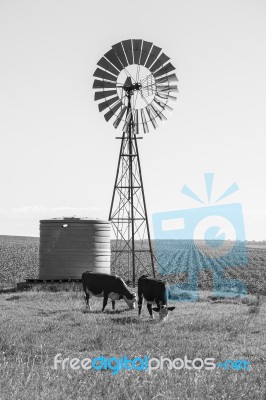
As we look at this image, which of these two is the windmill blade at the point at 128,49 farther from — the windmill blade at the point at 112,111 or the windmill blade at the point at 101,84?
the windmill blade at the point at 112,111

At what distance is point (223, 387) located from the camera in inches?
319

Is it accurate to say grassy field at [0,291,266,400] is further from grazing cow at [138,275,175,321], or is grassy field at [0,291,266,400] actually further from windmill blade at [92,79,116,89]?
windmill blade at [92,79,116,89]

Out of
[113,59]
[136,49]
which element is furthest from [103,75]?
[136,49]

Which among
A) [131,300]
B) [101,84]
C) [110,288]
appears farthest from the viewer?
[101,84]

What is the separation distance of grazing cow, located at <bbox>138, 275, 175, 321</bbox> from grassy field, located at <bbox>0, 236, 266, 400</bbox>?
38 centimetres

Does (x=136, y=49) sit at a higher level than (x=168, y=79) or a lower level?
higher

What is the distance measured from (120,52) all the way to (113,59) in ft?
1.63

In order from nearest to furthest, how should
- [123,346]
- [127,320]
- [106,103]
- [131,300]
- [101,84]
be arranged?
[123,346] → [127,320] → [131,300] → [101,84] → [106,103]

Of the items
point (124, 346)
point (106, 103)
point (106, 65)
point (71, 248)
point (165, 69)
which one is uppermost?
point (106, 65)

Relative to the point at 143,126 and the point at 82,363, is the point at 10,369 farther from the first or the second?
the point at 143,126

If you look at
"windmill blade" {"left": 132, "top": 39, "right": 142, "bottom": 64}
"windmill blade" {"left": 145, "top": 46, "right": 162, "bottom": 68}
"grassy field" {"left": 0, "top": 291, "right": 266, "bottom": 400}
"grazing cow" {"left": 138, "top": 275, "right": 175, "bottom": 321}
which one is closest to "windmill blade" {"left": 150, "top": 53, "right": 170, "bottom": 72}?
"windmill blade" {"left": 145, "top": 46, "right": 162, "bottom": 68}

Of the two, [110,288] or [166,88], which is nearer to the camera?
[110,288]

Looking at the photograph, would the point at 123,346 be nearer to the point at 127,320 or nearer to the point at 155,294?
the point at 127,320

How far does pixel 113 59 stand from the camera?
92.0 ft
